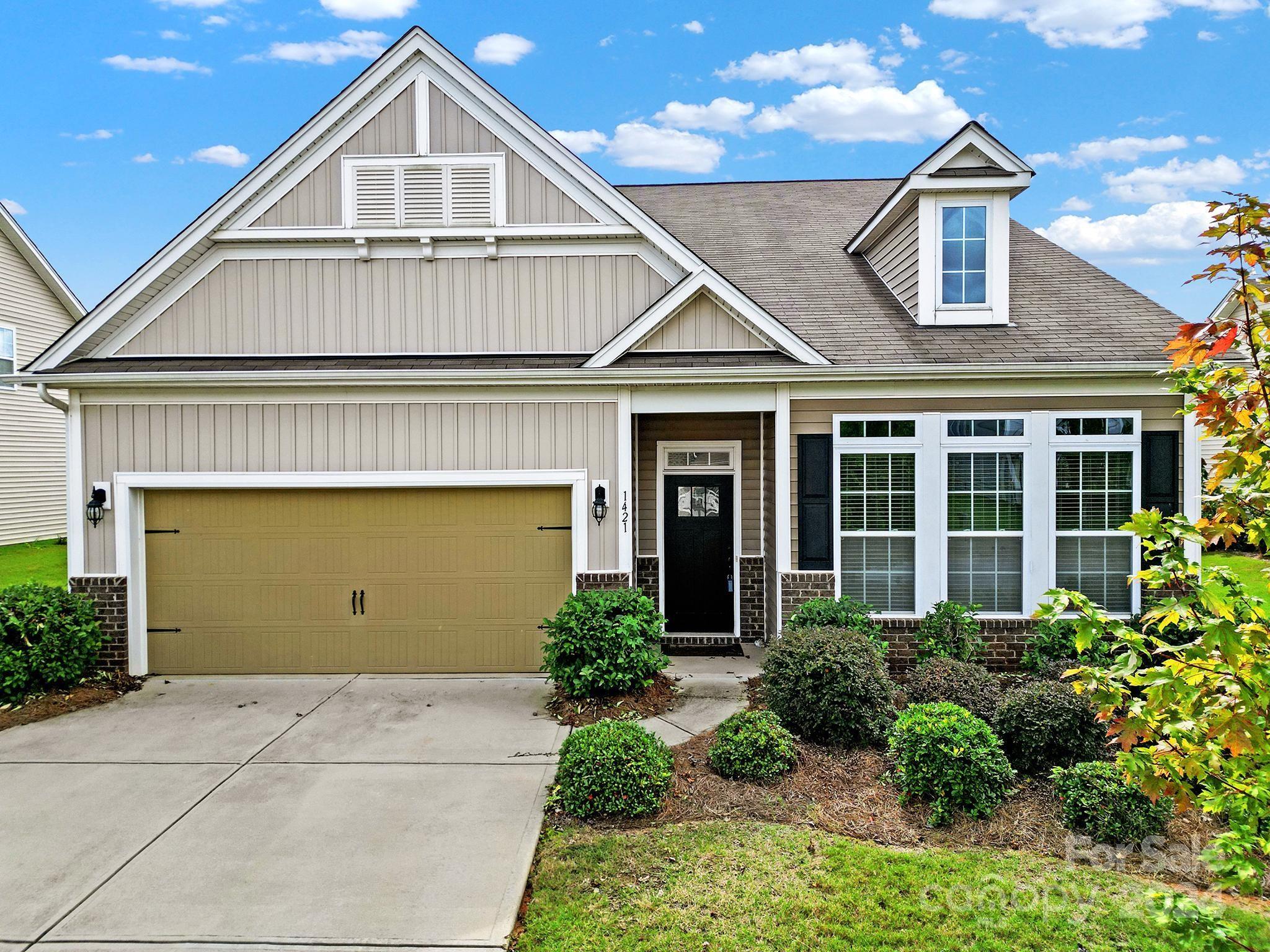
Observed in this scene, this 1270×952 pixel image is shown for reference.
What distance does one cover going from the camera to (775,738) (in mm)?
5598

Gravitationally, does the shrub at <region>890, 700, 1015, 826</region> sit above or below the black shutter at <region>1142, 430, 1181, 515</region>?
below

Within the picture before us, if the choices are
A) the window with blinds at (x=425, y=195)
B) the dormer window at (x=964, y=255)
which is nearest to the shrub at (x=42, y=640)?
the window with blinds at (x=425, y=195)

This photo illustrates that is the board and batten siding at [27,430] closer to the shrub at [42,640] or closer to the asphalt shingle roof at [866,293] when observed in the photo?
the shrub at [42,640]

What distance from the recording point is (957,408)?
26.6ft

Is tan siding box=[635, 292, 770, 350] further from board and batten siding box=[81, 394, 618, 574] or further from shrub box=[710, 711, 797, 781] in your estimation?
shrub box=[710, 711, 797, 781]

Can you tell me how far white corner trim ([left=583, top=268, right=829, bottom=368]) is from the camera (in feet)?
25.7

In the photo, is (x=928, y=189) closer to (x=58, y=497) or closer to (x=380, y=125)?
(x=380, y=125)

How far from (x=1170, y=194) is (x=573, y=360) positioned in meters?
25.0

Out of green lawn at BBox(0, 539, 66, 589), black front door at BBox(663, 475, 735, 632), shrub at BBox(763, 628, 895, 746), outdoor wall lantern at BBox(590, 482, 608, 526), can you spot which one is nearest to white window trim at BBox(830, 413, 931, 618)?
black front door at BBox(663, 475, 735, 632)

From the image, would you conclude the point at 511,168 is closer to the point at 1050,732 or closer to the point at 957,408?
the point at 957,408

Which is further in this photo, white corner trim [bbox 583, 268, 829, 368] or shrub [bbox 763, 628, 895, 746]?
white corner trim [bbox 583, 268, 829, 368]

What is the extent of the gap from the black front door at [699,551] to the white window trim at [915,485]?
70.0 inches

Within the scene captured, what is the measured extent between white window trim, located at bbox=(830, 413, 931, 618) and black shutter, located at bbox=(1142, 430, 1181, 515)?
7.69 feet

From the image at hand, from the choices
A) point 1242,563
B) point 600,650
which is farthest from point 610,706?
point 1242,563
